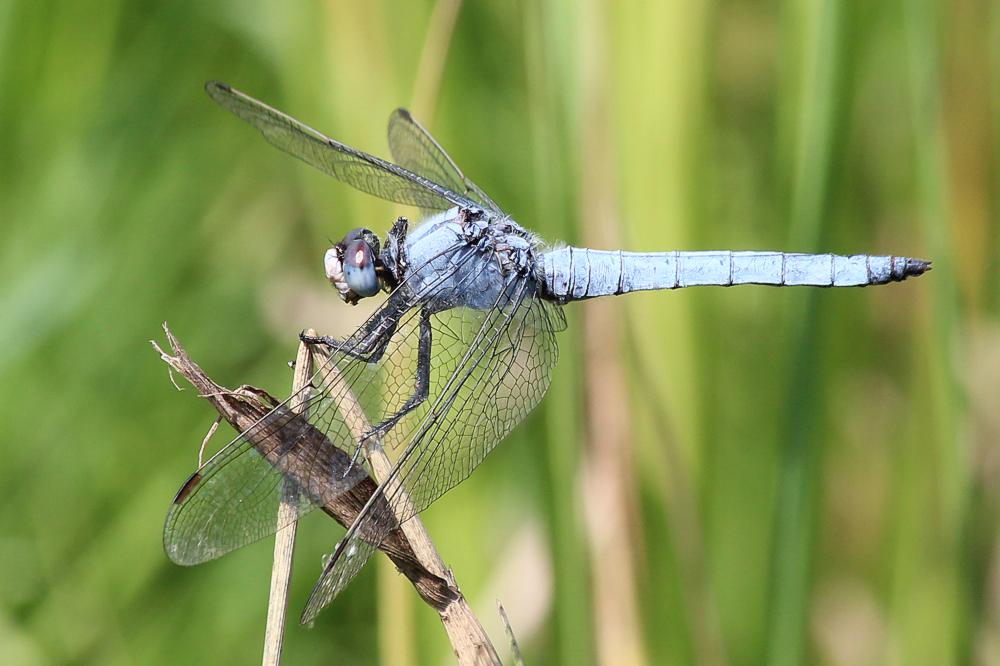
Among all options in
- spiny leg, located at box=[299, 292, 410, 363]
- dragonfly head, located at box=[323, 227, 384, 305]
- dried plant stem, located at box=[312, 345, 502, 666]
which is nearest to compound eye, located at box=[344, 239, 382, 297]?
dragonfly head, located at box=[323, 227, 384, 305]

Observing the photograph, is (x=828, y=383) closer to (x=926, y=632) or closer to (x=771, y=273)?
(x=771, y=273)

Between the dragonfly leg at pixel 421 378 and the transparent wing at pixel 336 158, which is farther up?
the transparent wing at pixel 336 158

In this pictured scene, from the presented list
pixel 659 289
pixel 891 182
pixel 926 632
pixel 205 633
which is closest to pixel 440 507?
pixel 205 633

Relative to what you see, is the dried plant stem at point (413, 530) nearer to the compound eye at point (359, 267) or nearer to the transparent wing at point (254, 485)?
the transparent wing at point (254, 485)

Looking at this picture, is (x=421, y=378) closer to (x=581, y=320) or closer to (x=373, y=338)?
(x=373, y=338)

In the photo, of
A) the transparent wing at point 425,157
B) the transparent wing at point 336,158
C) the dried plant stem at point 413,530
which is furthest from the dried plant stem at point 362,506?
the transparent wing at point 425,157

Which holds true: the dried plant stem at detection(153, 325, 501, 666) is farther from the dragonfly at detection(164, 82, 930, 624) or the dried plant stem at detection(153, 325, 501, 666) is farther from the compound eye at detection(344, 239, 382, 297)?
the compound eye at detection(344, 239, 382, 297)
